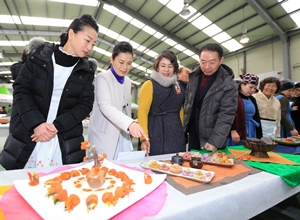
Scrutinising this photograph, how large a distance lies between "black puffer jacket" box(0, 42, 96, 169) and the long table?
0.19 metres

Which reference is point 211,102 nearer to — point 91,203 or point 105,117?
point 105,117

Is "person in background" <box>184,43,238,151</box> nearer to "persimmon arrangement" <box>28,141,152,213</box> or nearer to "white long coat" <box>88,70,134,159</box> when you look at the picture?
"white long coat" <box>88,70,134,159</box>

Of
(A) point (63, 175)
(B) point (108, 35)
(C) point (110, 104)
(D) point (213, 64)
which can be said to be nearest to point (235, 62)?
(B) point (108, 35)

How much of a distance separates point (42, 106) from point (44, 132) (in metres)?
0.17

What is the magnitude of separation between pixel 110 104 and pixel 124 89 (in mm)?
226

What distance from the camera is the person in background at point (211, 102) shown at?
3.88 ft

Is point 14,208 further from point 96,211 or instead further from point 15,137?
point 15,137

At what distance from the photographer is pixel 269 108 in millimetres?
1975

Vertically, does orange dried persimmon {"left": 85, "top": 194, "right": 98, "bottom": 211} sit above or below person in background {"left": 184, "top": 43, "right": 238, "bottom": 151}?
below

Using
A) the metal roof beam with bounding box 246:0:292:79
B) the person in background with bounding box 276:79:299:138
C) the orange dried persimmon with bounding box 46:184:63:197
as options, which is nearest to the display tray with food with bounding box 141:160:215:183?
the orange dried persimmon with bounding box 46:184:63:197

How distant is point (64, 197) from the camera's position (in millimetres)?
449

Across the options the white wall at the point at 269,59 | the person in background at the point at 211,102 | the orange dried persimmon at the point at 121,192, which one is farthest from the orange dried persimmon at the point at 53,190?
the white wall at the point at 269,59

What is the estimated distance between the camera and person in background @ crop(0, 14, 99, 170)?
2.78ft

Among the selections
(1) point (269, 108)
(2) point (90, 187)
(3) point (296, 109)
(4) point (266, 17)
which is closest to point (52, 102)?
(2) point (90, 187)
